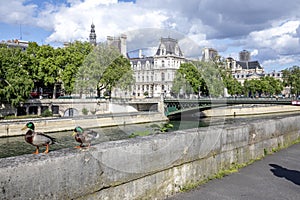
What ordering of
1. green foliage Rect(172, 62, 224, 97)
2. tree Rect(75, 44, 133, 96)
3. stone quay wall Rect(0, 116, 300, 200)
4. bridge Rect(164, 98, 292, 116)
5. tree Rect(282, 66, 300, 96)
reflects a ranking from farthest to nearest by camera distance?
tree Rect(282, 66, 300, 96)
green foliage Rect(172, 62, 224, 97)
bridge Rect(164, 98, 292, 116)
tree Rect(75, 44, 133, 96)
stone quay wall Rect(0, 116, 300, 200)

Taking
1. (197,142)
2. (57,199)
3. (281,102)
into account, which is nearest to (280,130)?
(197,142)

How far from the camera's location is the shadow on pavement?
219 inches

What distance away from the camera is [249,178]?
18.4 feet

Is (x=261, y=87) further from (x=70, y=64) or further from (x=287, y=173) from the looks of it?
(x=287, y=173)

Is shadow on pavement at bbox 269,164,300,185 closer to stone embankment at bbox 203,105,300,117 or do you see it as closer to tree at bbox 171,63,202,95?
tree at bbox 171,63,202,95

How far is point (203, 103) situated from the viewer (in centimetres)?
5116

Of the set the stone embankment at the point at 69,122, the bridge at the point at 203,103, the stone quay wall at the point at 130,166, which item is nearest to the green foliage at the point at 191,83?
the bridge at the point at 203,103

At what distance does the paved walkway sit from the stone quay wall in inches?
12.1

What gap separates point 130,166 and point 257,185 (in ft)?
7.16

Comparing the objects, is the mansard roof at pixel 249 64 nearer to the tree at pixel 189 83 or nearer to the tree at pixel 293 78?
the tree at pixel 293 78

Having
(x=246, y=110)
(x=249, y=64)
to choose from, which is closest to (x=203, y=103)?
(x=246, y=110)

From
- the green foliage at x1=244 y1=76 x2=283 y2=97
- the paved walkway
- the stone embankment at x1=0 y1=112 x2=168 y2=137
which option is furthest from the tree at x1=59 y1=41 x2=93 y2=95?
the green foliage at x1=244 y1=76 x2=283 y2=97

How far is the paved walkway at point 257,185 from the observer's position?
4650 mm

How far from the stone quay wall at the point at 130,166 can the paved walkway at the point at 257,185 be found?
0.31 metres
